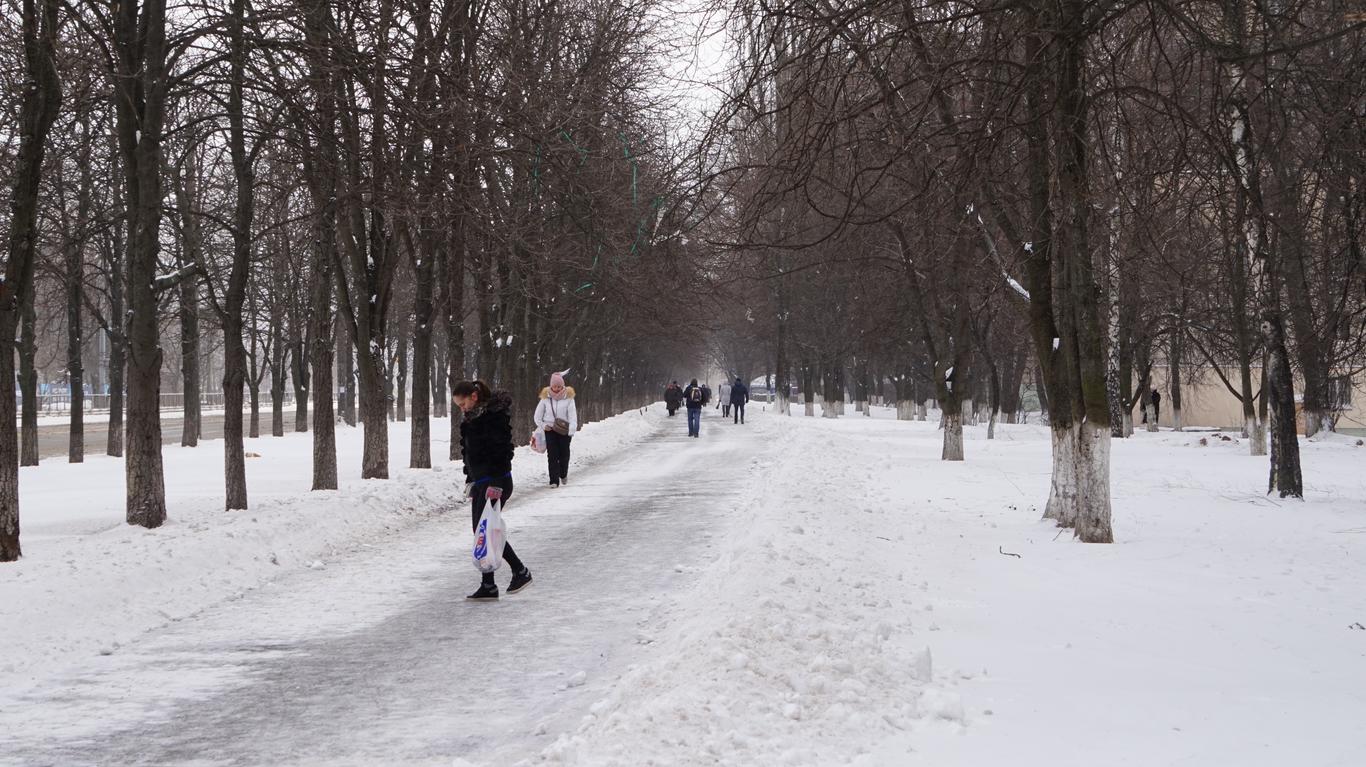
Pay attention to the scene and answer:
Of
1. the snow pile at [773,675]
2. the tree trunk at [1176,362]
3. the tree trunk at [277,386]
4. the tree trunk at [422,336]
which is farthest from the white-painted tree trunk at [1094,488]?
the tree trunk at [277,386]

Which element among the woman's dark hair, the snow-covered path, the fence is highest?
the fence

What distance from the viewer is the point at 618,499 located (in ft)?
58.9

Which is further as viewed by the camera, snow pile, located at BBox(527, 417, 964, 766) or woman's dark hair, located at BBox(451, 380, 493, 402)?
woman's dark hair, located at BBox(451, 380, 493, 402)

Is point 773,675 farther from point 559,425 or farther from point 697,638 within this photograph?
point 559,425

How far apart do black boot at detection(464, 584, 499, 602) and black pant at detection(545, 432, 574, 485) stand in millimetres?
10865

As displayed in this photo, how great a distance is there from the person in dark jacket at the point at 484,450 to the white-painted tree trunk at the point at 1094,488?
5796 millimetres

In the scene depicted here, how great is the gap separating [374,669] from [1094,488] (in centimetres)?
782

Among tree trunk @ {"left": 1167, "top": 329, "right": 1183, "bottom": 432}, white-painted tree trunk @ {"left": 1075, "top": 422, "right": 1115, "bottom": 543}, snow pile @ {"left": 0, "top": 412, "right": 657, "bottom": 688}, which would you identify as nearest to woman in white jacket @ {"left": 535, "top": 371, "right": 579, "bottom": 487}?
snow pile @ {"left": 0, "top": 412, "right": 657, "bottom": 688}

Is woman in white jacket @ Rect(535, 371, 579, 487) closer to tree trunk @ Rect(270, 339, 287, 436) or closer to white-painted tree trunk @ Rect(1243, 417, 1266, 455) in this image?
white-painted tree trunk @ Rect(1243, 417, 1266, 455)

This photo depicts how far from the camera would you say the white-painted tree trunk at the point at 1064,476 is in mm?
13031

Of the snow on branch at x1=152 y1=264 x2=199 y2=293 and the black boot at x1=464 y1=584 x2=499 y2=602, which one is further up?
the snow on branch at x1=152 y1=264 x2=199 y2=293

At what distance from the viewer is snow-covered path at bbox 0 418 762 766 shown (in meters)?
5.61

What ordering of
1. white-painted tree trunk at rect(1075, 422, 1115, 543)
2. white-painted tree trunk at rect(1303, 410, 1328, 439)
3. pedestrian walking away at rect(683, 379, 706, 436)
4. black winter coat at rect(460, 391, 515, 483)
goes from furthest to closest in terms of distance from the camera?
pedestrian walking away at rect(683, 379, 706, 436), white-painted tree trunk at rect(1303, 410, 1328, 439), white-painted tree trunk at rect(1075, 422, 1115, 543), black winter coat at rect(460, 391, 515, 483)

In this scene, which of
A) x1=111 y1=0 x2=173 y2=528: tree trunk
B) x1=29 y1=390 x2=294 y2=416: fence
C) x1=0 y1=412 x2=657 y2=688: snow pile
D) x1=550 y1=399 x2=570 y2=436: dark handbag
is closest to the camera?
x1=0 y1=412 x2=657 y2=688: snow pile
